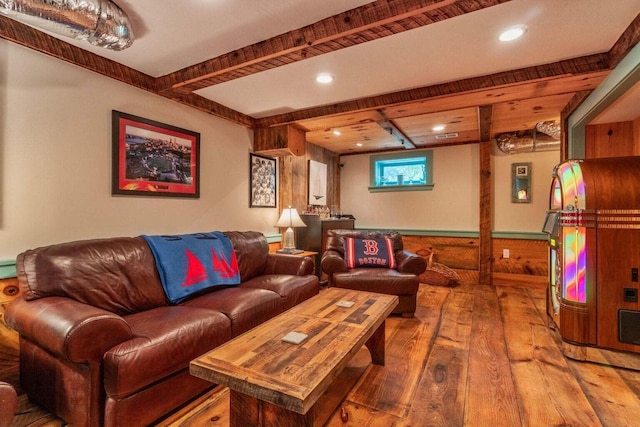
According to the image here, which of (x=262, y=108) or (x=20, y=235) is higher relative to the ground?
(x=262, y=108)

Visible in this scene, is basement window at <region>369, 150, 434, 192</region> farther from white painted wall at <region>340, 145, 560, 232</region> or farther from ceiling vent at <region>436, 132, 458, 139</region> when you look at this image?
ceiling vent at <region>436, 132, 458, 139</region>

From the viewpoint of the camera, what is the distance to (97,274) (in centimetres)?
188

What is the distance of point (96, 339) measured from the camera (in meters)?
1.37

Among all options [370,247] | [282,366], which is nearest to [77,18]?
[282,366]

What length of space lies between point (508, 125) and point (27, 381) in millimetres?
5069

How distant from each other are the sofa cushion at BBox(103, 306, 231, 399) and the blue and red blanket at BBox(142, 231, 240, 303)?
0.24m

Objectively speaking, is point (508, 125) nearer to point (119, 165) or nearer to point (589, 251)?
point (589, 251)

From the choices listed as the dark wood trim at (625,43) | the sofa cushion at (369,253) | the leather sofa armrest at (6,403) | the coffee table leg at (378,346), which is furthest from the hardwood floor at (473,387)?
the dark wood trim at (625,43)

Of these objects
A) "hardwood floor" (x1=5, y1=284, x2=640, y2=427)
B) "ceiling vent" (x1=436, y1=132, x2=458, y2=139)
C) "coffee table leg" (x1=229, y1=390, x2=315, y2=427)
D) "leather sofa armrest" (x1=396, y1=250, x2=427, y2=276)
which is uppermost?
"ceiling vent" (x1=436, y1=132, x2=458, y2=139)

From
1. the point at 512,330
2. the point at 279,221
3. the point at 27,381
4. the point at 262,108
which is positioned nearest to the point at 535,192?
the point at 512,330

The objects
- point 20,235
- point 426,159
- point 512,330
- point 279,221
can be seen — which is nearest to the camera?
point 20,235

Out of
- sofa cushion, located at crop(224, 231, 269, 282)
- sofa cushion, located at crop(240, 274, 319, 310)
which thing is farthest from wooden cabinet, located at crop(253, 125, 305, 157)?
sofa cushion, located at crop(240, 274, 319, 310)

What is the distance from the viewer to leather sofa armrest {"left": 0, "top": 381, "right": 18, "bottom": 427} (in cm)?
98

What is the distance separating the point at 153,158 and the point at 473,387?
9.62 feet
